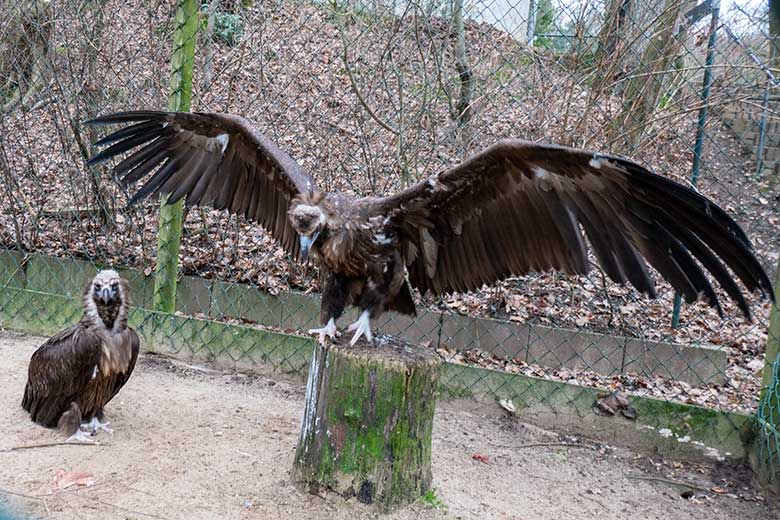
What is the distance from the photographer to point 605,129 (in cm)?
435

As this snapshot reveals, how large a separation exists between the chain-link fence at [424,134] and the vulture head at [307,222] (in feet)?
4.97

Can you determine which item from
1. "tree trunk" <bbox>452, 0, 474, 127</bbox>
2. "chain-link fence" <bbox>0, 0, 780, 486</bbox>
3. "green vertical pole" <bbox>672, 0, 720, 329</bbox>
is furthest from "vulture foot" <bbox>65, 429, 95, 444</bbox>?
"green vertical pole" <bbox>672, 0, 720, 329</bbox>

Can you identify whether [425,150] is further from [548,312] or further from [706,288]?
[706,288]

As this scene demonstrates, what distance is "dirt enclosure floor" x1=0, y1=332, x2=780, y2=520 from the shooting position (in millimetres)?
2920

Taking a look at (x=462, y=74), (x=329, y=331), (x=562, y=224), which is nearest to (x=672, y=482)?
(x=562, y=224)

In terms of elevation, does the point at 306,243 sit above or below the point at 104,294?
above

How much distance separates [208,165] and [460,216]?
1449 mm

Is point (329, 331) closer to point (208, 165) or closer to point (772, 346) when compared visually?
point (208, 165)

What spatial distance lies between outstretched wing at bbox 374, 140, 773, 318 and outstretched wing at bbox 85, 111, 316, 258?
0.79 m

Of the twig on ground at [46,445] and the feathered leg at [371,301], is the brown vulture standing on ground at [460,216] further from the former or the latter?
the twig on ground at [46,445]

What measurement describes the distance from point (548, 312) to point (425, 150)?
56.1 inches

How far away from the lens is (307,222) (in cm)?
309

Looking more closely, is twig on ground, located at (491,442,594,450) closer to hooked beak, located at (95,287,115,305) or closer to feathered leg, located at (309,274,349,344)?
feathered leg, located at (309,274,349,344)

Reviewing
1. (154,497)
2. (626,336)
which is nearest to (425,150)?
(626,336)
